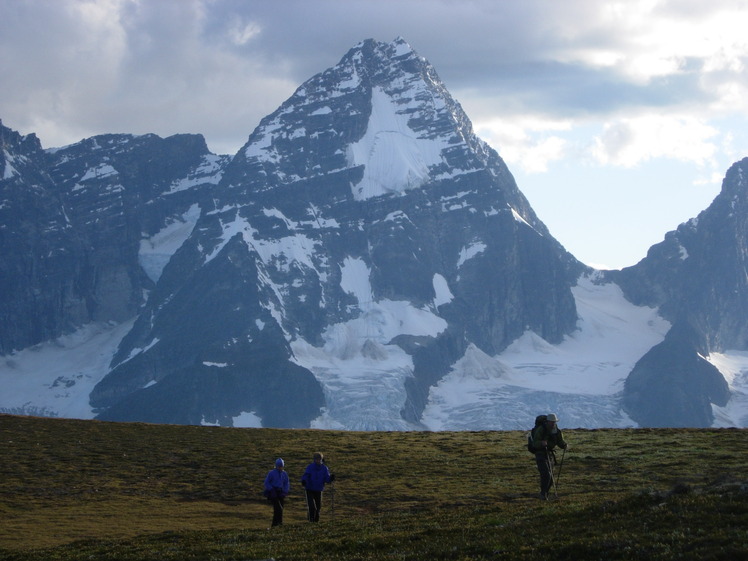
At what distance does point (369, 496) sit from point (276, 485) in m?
10.3

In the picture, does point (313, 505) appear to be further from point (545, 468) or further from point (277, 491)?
point (545, 468)

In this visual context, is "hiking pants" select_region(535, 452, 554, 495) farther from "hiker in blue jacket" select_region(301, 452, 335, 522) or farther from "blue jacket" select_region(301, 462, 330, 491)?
"blue jacket" select_region(301, 462, 330, 491)

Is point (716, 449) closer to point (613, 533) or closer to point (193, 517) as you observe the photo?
point (193, 517)

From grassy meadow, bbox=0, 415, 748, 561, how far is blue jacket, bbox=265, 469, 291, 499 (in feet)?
7.02

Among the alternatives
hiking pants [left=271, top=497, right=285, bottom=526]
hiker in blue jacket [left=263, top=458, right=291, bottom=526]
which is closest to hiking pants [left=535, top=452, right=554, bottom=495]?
hiker in blue jacket [left=263, top=458, right=291, bottom=526]

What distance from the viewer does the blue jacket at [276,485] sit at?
5184cm

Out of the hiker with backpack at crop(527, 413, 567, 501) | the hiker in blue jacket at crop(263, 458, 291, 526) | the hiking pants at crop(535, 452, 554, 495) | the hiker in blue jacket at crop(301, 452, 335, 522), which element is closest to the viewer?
the hiker with backpack at crop(527, 413, 567, 501)

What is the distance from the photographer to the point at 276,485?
5191 centimetres

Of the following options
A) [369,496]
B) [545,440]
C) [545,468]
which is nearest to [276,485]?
[369,496]

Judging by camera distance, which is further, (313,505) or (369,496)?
(369,496)

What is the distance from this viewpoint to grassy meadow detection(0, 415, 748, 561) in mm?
38406

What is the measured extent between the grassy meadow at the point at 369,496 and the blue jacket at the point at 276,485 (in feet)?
7.02

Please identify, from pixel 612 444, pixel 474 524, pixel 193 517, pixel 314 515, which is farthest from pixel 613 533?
pixel 612 444

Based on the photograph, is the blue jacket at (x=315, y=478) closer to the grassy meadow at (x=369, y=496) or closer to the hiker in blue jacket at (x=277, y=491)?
the hiker in blue jacket at (x=277, y=491)
